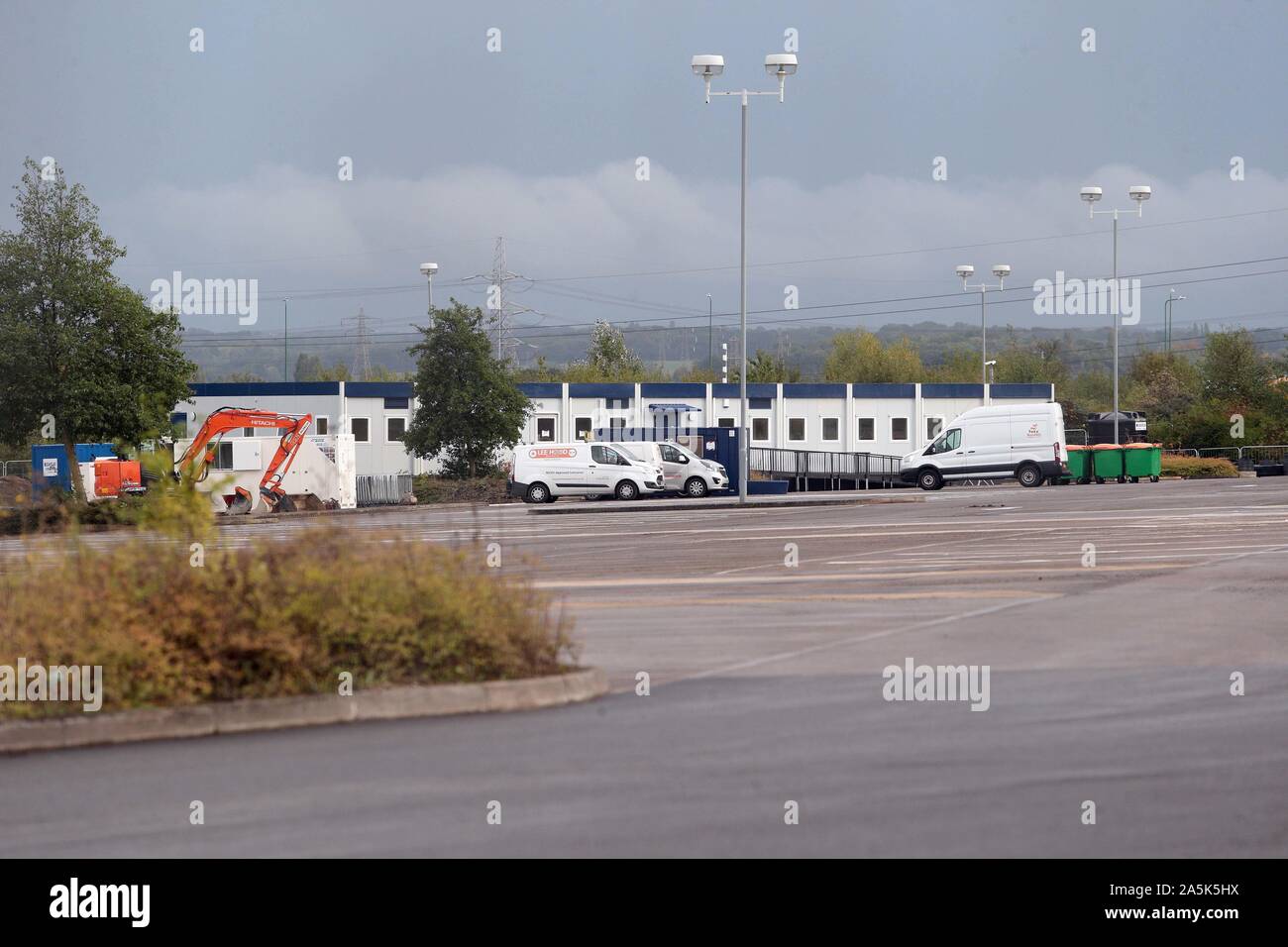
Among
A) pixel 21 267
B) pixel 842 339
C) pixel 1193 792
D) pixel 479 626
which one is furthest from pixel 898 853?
pixel 842 339

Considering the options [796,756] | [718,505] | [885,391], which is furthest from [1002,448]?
[796,756]

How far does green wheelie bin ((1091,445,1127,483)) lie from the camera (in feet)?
171

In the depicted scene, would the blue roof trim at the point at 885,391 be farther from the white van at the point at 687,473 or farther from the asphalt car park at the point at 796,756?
the asphalt car park at the point at 796,756

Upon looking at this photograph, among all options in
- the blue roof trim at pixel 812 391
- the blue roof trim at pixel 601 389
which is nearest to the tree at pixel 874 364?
the blue roof trim at pixel 812 391

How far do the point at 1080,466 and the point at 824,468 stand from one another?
1273cm

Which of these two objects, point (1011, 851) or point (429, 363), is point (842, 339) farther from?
point (1011, 851)

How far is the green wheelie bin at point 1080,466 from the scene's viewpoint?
52.2m

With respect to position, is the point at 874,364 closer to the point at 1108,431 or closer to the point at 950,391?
the point at 950,391

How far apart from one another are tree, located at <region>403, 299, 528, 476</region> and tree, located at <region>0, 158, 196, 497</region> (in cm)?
1358

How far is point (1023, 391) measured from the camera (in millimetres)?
82188

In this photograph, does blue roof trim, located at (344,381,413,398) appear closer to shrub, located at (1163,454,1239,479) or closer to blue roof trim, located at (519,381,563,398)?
blue roof trim, located at (519,381,563,398)

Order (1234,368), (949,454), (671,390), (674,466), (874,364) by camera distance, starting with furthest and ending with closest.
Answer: (874,364)
(671,390)
(1234,368)
(949,454)
(674,466)
